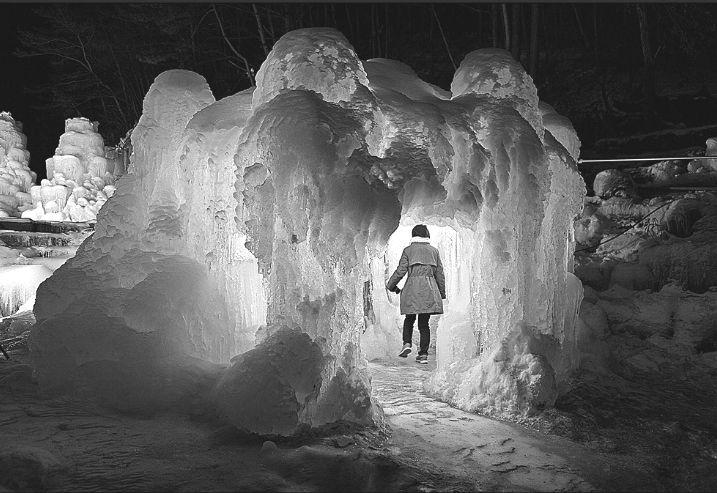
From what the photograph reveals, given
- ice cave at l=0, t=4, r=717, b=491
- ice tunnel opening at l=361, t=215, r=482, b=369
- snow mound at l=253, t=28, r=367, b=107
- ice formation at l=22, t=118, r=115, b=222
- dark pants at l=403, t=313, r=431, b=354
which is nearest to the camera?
ice cave at l=0, t=4, r=717, b=491

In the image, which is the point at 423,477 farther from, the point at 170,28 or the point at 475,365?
the point at 170,28

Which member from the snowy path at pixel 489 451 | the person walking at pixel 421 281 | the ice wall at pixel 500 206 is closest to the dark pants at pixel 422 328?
the person walking at pixel 421 281

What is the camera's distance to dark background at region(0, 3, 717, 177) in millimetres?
17625

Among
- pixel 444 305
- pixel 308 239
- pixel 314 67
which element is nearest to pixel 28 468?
pixel 308 239

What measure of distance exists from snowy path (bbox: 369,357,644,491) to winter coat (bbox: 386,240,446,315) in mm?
1851

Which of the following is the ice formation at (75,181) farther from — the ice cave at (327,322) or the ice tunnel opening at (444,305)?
the ice tunnel opening at (444,305)

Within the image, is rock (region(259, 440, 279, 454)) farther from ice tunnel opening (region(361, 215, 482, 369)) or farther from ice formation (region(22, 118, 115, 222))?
ice formation (region(22, 118, 115, 222))

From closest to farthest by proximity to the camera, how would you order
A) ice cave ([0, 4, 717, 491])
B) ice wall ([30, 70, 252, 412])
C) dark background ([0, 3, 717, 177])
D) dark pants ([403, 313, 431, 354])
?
1. ice cave ([0, 4, 717, 491])
2. ice wall ([30, 70, 252, 412])
3. dark pants ([403, 313, 431, 354])
4. dark background ([0, 3, 717, 177])

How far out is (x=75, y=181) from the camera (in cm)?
2033

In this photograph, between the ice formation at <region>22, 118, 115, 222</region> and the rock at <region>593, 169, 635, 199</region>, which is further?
the ice formation at <region>22, 118, 115, 222</region>

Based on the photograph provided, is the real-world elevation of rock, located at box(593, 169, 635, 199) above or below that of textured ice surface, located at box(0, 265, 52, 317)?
above

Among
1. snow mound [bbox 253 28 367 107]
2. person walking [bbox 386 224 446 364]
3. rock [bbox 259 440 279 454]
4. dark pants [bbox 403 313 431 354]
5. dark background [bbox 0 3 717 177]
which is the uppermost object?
dark background [bbox 0 3 717 177]

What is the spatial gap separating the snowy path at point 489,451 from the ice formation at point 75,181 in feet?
54.3

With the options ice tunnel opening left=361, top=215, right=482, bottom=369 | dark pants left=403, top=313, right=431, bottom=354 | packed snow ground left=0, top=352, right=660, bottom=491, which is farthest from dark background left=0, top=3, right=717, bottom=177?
packed snow ground left=0, top=352, right=660, bottom=491
